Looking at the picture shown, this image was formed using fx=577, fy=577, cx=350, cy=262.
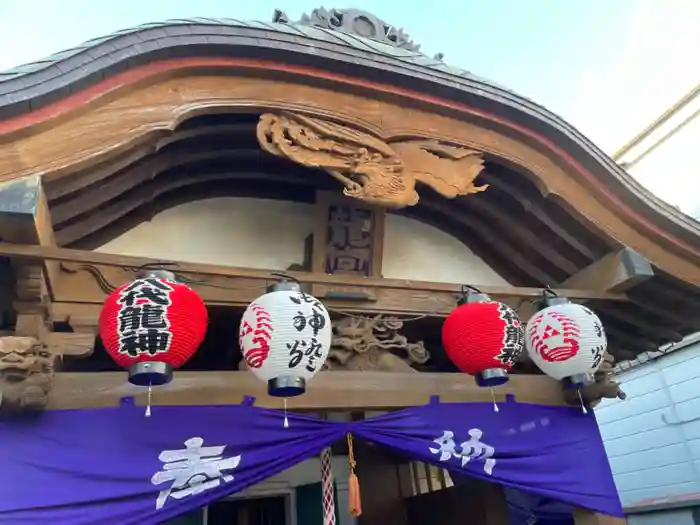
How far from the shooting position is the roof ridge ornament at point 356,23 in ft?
19.0

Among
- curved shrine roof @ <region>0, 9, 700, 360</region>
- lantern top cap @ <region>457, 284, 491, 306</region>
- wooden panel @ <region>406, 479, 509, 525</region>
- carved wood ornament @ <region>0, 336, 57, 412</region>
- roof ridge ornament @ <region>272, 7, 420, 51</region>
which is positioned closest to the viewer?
carved wood ornament @ <region>0, 336, 57, 412</region>

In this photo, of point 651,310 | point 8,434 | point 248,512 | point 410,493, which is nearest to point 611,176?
point 651,310

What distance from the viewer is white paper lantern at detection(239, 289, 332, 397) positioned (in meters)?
3.11

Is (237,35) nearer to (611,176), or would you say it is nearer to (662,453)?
(611,176)

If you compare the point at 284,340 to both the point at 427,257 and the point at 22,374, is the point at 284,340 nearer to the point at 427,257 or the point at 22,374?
the point at 22,374

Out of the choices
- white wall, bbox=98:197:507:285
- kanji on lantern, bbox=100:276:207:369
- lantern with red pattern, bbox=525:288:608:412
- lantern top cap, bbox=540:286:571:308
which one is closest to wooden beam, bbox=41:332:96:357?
kanji on lantern, bbox=100:276:207:369

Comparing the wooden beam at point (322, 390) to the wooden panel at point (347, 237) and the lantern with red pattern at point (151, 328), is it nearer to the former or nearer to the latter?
the lantern with red pattern at point (151, 328)

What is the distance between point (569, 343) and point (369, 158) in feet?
6.00

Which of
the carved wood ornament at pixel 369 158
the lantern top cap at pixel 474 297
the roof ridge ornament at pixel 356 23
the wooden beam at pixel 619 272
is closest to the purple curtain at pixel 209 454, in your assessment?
the lantern top cap at pixel 474 297

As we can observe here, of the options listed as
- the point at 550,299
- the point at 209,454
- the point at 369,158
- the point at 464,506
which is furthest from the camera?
the point at 464,506

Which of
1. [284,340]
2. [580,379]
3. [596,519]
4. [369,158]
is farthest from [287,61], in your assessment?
[596,519]

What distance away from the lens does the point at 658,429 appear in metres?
8.66

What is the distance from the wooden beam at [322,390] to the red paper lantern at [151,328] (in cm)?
55

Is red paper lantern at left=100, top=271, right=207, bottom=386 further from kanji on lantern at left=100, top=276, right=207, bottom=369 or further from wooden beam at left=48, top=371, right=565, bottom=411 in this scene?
wooden beam at left=48, top=371, right=565, bottom=411
